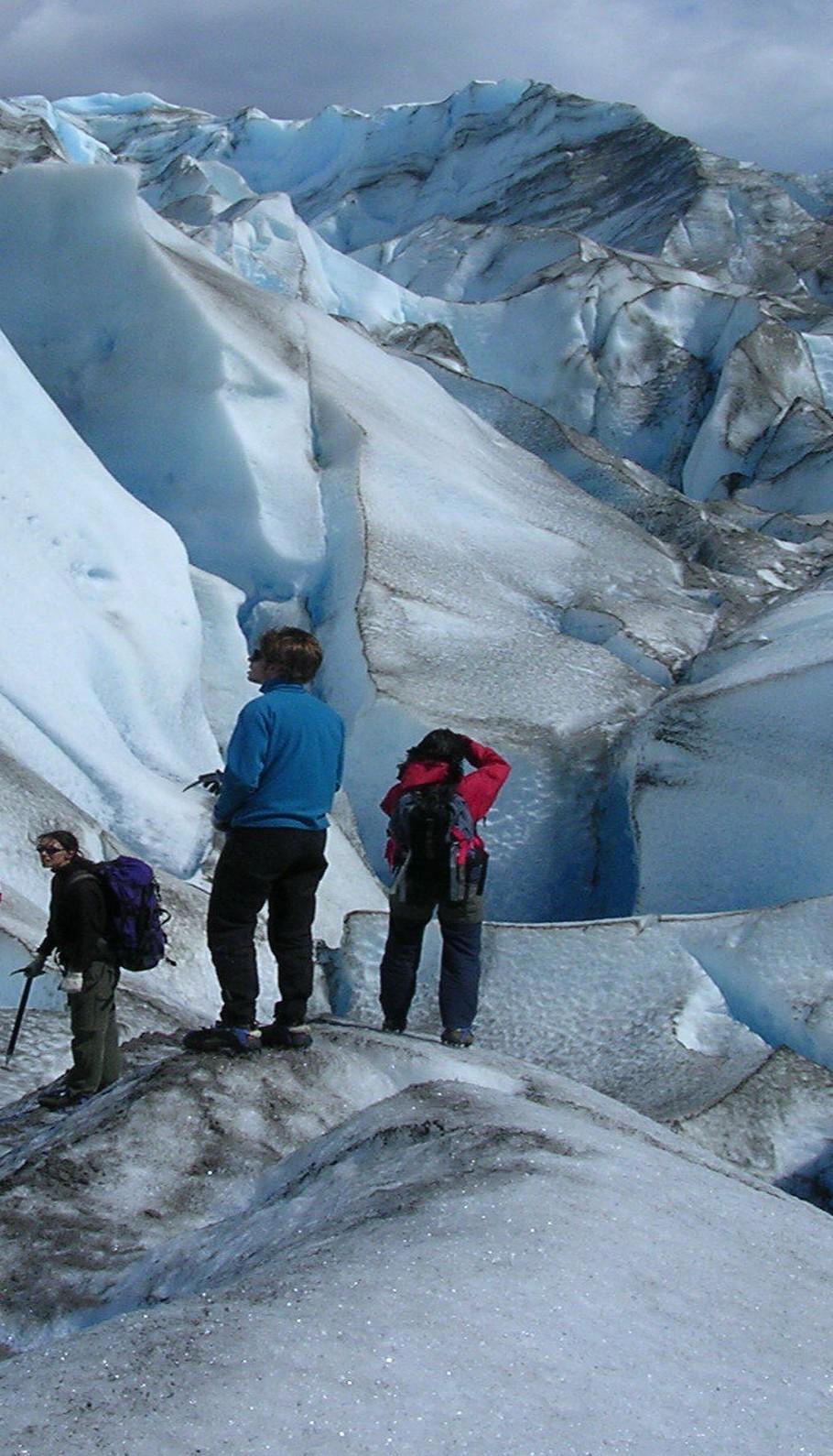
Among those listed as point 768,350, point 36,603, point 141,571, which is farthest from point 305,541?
point 768,350

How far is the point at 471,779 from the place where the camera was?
13.3ft

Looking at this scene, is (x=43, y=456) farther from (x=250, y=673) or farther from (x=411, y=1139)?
(x=411, y=1139)

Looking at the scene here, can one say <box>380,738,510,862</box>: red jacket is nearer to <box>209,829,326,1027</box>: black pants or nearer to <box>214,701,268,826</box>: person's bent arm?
<box>209,829,326,1027</box>: black pants

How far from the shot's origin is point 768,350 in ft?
60.8

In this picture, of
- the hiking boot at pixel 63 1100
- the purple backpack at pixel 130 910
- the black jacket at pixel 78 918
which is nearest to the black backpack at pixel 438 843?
the purple backpack at pixel 130 910

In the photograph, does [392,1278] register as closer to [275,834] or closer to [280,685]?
[275,834]

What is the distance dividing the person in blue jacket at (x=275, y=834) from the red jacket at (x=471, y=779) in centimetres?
53

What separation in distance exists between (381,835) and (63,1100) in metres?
4.23

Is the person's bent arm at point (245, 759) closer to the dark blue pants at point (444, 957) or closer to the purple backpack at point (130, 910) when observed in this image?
the purple backpack at point (130, 910)

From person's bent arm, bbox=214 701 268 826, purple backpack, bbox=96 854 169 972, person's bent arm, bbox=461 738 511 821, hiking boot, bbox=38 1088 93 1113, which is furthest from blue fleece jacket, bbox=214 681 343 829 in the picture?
hiking boot, bbox=38 1088 93 1113

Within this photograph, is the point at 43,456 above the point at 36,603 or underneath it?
above

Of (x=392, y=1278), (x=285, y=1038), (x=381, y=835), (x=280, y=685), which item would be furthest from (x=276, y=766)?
(x=381, y=835)

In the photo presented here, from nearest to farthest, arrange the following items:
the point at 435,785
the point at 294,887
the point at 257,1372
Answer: the point at 257,1372 → the point at 294,887 → the point at 435,785

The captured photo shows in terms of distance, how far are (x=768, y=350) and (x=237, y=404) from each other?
1122 cm
